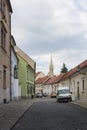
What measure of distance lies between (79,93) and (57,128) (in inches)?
1622

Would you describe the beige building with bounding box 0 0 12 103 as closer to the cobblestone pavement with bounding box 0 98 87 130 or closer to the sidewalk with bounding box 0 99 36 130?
the cobblestone pavement with bounding box 0 98 87 130

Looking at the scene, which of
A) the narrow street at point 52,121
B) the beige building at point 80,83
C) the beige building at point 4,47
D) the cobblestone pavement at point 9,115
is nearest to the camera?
the narrow street at point 52,121

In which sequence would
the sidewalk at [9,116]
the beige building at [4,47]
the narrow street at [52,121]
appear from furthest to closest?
the beige building at [4,47] → the sidewalk at [9,116] → the narrow street at [52,121]

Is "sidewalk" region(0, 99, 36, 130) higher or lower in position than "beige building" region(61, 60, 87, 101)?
lower

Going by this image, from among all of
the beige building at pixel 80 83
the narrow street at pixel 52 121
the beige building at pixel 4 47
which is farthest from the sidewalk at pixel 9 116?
the beige building at pixel 80 83

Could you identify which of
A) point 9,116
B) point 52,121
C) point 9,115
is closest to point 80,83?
point 9,115

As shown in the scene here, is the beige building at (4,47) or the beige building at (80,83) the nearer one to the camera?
the beige building at (4,47)

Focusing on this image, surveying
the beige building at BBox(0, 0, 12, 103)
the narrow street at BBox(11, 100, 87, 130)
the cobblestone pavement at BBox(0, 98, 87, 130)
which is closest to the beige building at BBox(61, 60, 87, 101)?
the beige building at BBox(0, 0, 12, 103)

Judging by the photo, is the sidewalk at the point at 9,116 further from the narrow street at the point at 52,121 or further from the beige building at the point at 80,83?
the beige building at the point at 80,83

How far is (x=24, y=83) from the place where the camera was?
80.2 metres

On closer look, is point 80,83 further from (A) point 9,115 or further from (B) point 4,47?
(A) point 9,115

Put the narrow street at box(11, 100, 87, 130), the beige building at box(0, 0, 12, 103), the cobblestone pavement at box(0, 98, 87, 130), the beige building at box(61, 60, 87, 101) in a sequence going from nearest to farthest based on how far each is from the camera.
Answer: the narrow street at box(11, 100, 87, 130) < the cobblestone pavement at box(0, 98, 87, 130) < the beige building at box(0, 0, 12, 103) < the beige building at box(61, 60, 87, 101)

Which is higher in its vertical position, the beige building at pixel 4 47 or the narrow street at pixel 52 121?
the beige building at pixel 4 47

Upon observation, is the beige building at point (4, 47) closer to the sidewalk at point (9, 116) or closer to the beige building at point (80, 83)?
the sidewalk at point (9, 116)
